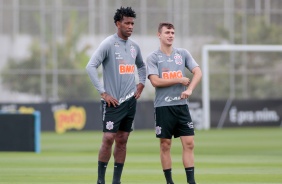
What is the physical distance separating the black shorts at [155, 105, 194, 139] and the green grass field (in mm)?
1504

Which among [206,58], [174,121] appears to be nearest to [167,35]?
[174,121]

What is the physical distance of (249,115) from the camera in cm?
3847

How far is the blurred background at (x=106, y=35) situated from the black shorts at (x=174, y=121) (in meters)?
25.1

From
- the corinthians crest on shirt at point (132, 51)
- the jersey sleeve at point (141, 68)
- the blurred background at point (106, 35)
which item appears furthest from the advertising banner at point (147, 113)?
the corinthians crest on shirt at point (132, 51)

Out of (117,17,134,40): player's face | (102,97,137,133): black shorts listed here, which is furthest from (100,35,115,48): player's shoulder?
(102,97,137,133): black shorts

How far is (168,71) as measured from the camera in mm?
13352

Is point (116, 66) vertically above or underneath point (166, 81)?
above

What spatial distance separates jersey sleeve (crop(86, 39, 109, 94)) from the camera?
42.5 feet

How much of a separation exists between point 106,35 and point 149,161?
20475 mm

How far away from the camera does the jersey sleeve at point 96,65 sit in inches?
510

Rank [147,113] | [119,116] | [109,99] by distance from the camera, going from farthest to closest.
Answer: [147,113]
[119,116]
[109,99]

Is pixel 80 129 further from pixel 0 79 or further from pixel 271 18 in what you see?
pixel 271 18

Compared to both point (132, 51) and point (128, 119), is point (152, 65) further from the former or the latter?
point (128, 119)

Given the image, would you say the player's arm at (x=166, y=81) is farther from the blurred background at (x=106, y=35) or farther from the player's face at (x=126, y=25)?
the blurred background at (x=106, y=35)
